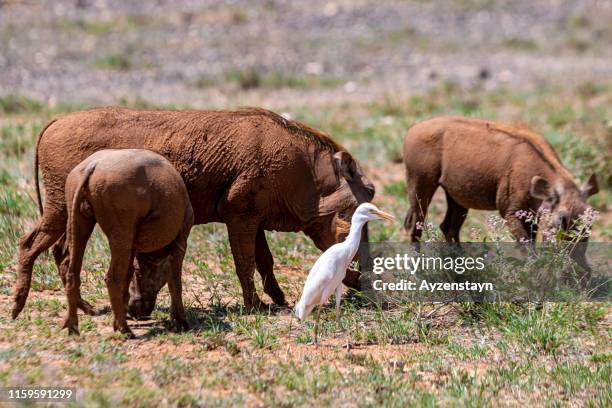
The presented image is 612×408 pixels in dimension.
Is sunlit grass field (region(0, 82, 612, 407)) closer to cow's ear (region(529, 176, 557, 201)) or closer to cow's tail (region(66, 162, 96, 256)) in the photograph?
cow's tail (region(66, 162, 96, 256))

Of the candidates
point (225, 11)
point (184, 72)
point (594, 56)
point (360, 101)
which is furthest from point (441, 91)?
point (225, 11)

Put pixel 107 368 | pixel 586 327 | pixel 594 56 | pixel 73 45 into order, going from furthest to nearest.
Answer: pixel 594 56 → pixel 73 45 → pixel 586 327 → pixel 107 368

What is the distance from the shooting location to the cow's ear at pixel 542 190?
9.20 m

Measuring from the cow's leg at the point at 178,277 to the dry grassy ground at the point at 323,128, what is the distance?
16 centimetres

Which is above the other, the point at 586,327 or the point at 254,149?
the point at 254,149

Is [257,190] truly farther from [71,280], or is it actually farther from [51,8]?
[51,8]

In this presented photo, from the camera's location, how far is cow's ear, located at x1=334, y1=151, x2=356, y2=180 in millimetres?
8328

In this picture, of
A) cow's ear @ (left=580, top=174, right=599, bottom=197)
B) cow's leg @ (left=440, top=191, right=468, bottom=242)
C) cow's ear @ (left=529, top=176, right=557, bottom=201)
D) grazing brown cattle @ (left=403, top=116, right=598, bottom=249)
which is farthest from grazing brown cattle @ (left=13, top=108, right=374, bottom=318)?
cow's leg @ (left=440, top=191, right=468, bottom=242)

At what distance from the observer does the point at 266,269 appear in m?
8.51

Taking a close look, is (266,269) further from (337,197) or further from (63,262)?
(63,262)

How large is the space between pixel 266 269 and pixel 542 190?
106 inches

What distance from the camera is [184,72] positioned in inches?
867

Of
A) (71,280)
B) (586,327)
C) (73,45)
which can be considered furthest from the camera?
(73,45)

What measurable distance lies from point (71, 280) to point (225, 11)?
22.7 m
